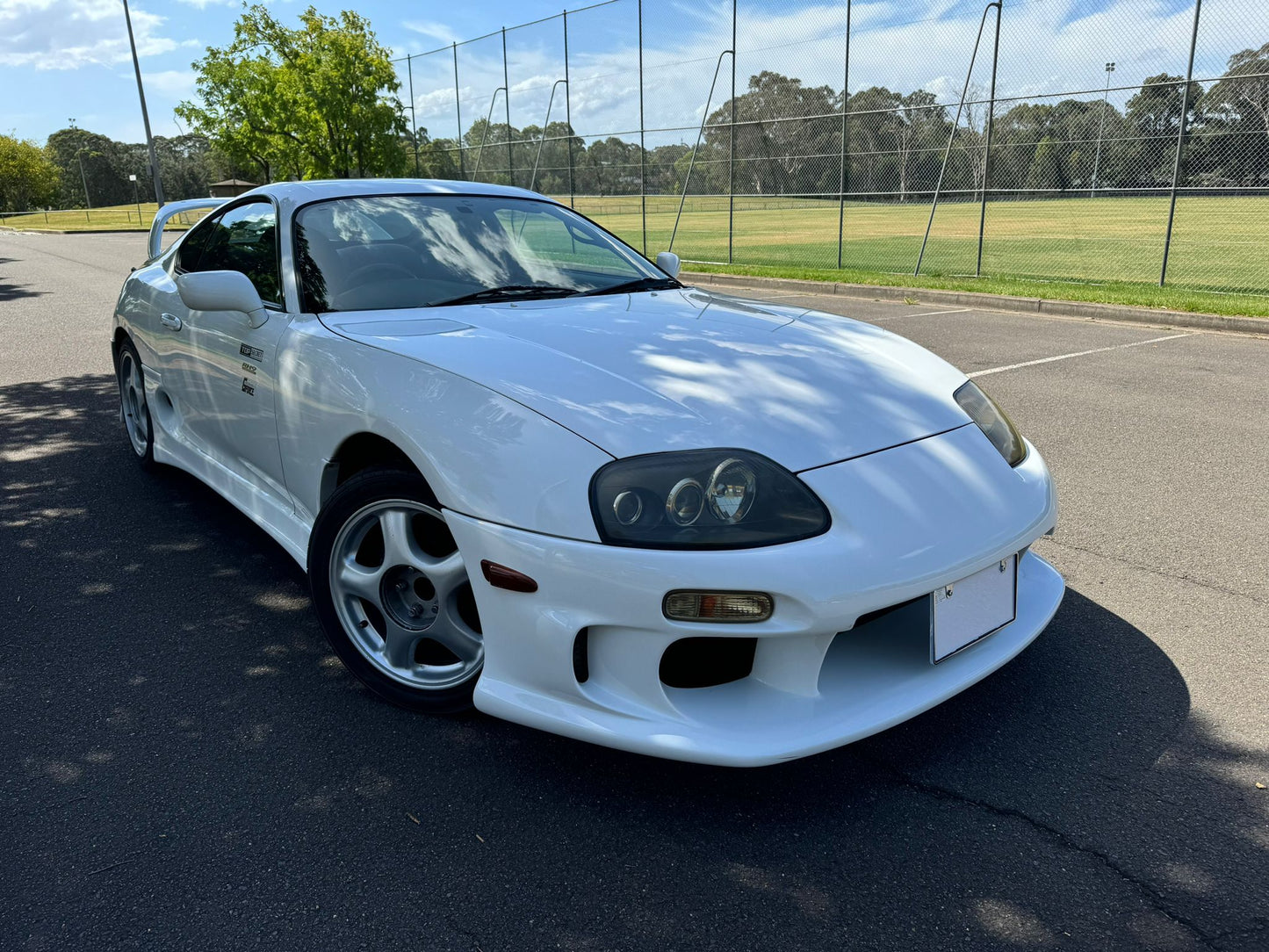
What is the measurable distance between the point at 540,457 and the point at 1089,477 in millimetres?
3297

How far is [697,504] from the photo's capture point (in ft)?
6.45

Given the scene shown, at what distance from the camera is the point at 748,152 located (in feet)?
56.1

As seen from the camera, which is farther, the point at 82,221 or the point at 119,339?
the point at 82,221

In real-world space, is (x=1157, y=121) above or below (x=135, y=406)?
above

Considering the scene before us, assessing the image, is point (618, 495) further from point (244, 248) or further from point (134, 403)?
point (134, 403)

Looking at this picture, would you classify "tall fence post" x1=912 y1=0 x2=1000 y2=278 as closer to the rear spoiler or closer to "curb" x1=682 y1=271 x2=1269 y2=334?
"curb" x1=682 y1=271 x2=1269 y2=334

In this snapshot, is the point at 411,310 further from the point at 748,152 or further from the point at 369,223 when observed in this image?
the point at 748,152

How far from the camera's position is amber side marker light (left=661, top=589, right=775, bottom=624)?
190 centimetres

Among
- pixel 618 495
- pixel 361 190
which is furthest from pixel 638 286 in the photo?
pixel 618 495

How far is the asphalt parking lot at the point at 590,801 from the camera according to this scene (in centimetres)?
179

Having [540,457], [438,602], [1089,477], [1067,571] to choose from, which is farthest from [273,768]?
[1089,477]

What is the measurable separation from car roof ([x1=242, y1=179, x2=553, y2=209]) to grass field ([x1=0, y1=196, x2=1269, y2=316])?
28.5ft

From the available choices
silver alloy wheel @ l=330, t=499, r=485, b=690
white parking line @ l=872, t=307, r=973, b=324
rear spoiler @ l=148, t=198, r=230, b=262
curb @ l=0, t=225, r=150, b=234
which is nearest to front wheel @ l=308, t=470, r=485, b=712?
→ silver alloy wheel @ l=330, t=499, r=485, b=690

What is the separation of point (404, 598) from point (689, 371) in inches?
37.7
